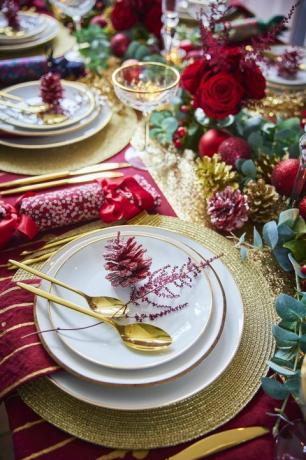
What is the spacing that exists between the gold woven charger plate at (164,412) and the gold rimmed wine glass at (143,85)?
0.46 meters

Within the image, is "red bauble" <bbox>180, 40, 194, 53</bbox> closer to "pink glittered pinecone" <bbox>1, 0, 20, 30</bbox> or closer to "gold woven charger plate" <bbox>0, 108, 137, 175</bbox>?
"gold woven charger plate" <bbox>0, 108, 137, 175</bbox>

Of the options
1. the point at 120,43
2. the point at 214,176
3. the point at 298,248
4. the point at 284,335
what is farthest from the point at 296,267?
the point at 120,43

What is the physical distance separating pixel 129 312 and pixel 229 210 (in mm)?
266

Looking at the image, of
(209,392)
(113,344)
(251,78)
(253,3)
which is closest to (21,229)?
(113,344)

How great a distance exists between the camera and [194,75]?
821mm

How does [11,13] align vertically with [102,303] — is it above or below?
above

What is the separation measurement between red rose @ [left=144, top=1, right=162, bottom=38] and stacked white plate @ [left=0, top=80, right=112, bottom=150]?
0.37 metres

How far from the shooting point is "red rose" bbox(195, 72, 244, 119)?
784mm

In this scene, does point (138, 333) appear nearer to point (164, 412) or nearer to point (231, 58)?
point (164, 412)

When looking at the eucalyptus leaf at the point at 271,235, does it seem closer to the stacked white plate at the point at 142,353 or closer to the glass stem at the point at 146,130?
the stacked white plate at the point at 142,353

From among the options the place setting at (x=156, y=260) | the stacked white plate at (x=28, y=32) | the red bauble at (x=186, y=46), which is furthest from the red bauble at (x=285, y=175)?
the stacked white plate at (x=28, y=32)

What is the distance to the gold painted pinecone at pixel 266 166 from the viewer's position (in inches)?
31.4

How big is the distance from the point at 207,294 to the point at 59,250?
0.22 metres

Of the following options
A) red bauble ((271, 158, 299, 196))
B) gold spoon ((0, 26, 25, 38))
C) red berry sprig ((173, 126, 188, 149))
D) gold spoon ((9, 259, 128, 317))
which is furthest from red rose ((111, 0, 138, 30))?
gold spoon ((9, 259, 128, 317))
